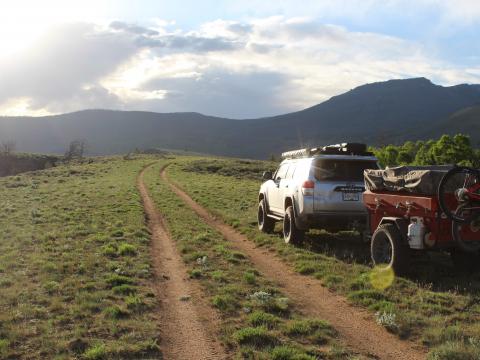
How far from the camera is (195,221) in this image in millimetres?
18156

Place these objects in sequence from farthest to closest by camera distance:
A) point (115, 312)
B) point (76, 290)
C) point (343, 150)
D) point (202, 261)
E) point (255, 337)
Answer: point (343, 150) < point (202, 261) < point (76, 290) < point (115, 312) < point (255, 337)

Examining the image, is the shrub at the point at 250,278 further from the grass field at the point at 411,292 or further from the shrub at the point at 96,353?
the shrub at the point at 96,353

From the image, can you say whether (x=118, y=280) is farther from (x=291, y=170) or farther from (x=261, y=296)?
(x=291, y=170)

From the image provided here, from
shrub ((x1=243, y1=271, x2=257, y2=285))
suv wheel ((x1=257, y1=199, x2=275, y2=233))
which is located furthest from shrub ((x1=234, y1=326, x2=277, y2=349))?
suv wheel ((x1=257, y1=199, x2=275, y2=233))

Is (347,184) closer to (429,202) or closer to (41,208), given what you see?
(429,202)

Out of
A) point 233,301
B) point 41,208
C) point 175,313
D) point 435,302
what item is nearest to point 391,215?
point 435,302

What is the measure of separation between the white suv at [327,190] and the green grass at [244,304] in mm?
1807

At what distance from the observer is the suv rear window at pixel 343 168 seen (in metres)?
12.1

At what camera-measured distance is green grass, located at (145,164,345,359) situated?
618 cm

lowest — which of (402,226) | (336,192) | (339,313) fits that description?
(339,313)

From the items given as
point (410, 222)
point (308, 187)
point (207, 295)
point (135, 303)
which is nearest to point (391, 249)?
point (410, 222)

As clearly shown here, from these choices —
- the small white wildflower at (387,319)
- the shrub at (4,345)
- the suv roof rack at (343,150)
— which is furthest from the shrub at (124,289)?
the suv roof rack at (343,150)

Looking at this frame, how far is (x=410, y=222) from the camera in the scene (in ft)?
29.0

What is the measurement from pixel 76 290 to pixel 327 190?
6.10m
